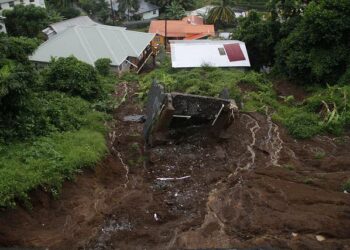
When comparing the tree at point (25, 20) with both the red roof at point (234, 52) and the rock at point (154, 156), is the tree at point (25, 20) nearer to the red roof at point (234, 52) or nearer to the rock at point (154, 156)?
the red roof at point (234, 52)

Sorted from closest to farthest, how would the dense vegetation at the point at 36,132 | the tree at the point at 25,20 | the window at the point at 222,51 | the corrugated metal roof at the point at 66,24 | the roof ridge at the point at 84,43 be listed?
1. the dense vegetation at the point at 36,132
2. the window at the point at 222,51
3. the roof ridge at the point at 84,43
4. the tree at the point at 25,20
5. the corrugated metal roof at the point at 66,24

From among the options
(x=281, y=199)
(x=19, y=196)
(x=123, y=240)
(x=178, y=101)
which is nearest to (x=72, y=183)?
(x=19, y=196)

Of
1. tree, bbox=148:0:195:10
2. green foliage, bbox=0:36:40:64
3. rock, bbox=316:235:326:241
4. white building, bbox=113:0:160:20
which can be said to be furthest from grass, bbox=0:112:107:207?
tree, bbox=148:0:195:10

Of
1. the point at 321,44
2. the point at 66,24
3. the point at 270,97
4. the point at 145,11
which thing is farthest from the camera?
the point at 145,11

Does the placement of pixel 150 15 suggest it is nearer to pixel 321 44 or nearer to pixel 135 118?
pixel 321 44

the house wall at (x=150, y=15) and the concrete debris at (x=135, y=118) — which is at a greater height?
the concrete debris at (x=135, y=118)

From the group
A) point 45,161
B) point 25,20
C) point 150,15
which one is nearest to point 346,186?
point 45,161

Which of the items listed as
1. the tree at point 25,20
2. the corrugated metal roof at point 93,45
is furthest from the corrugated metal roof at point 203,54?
the tree at point 25,20

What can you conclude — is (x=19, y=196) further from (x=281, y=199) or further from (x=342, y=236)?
(x=342, y=236)
